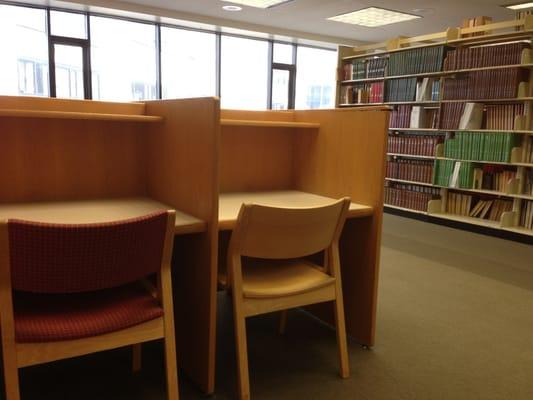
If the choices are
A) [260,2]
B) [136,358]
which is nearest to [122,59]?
[260,2]

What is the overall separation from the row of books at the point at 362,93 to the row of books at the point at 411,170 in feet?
2.80

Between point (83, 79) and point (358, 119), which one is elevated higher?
point (83, 79)

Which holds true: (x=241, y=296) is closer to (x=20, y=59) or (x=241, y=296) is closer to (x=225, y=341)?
(x=225, y=341)

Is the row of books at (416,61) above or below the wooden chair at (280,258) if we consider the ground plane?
above

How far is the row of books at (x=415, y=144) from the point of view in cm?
510

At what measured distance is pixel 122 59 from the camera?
21.6ft

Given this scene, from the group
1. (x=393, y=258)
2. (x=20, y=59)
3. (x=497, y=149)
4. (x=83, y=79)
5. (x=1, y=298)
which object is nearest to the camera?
(x=1, y=298)

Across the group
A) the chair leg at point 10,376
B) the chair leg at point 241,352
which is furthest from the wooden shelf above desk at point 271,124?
the chair leg at point 10,376

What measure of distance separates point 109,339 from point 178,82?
619cm

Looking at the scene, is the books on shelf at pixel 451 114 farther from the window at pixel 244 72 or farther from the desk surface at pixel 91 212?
Answer: the desk surface at pixel 91 212

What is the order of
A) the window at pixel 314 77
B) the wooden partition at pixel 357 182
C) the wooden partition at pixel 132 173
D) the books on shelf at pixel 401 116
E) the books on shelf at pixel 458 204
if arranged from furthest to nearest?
the window at pixel 314 77, the books on shelf at pixel 401 116, the books on shelf at pixel 458 204, the wooden partition at pixel 357 182, the wooden partition at pixel 132 173

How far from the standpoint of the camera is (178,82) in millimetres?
7062

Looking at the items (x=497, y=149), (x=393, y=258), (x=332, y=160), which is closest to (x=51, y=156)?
(x=332, y=160)

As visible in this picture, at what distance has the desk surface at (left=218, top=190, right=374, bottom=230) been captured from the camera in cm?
175
